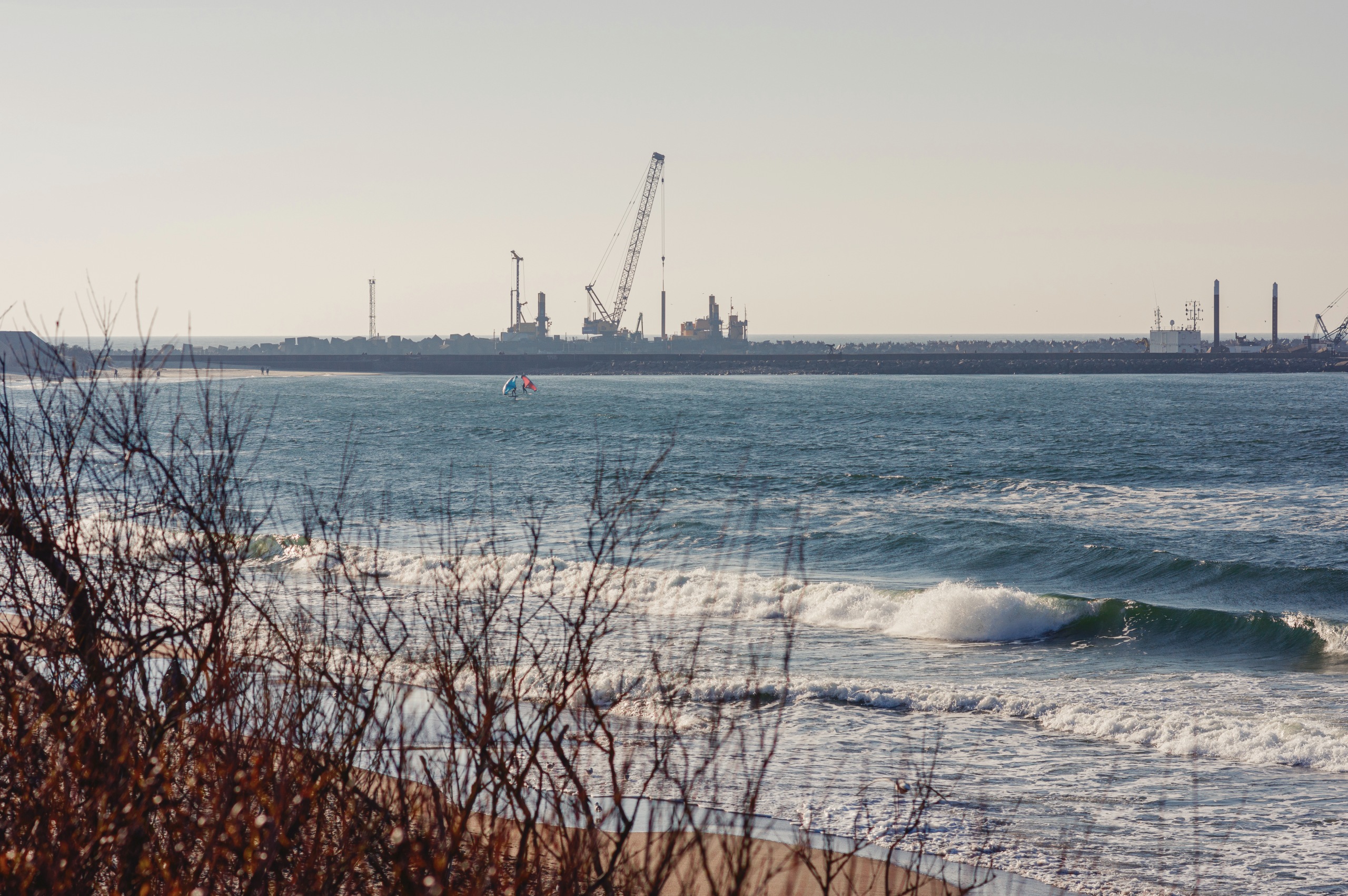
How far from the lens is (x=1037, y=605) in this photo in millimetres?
21281

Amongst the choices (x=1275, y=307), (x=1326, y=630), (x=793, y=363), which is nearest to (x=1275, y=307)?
(x=1275, y=307)

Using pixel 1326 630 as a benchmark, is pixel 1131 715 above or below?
above

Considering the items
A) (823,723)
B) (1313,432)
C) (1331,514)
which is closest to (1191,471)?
(1331,514)

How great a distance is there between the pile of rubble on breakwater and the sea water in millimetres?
87880

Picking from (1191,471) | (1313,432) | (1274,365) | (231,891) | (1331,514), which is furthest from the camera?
(1274,365)

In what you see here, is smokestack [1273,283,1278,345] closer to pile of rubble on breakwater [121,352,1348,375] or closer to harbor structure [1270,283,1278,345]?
harbor structure [1270,283,1278,345]

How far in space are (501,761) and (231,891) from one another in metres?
1.62

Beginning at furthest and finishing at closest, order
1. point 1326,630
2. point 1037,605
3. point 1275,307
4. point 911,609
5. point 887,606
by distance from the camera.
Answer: point 1275,307
point 887,606
point 1037,605
point 911,609
point 1326,630

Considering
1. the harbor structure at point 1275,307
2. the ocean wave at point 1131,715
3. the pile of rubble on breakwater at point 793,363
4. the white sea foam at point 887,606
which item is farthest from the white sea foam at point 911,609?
the harbor structure at point 1275,307

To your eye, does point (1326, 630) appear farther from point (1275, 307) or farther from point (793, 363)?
point (1275, 307)

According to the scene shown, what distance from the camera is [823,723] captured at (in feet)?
43.7

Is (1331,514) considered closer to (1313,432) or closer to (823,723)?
(823,723)

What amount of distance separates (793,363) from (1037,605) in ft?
486

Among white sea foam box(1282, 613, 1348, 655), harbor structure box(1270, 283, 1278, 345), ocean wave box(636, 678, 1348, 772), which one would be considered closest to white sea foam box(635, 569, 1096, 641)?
white sea foam box(1282, 613, 1348, 655)
